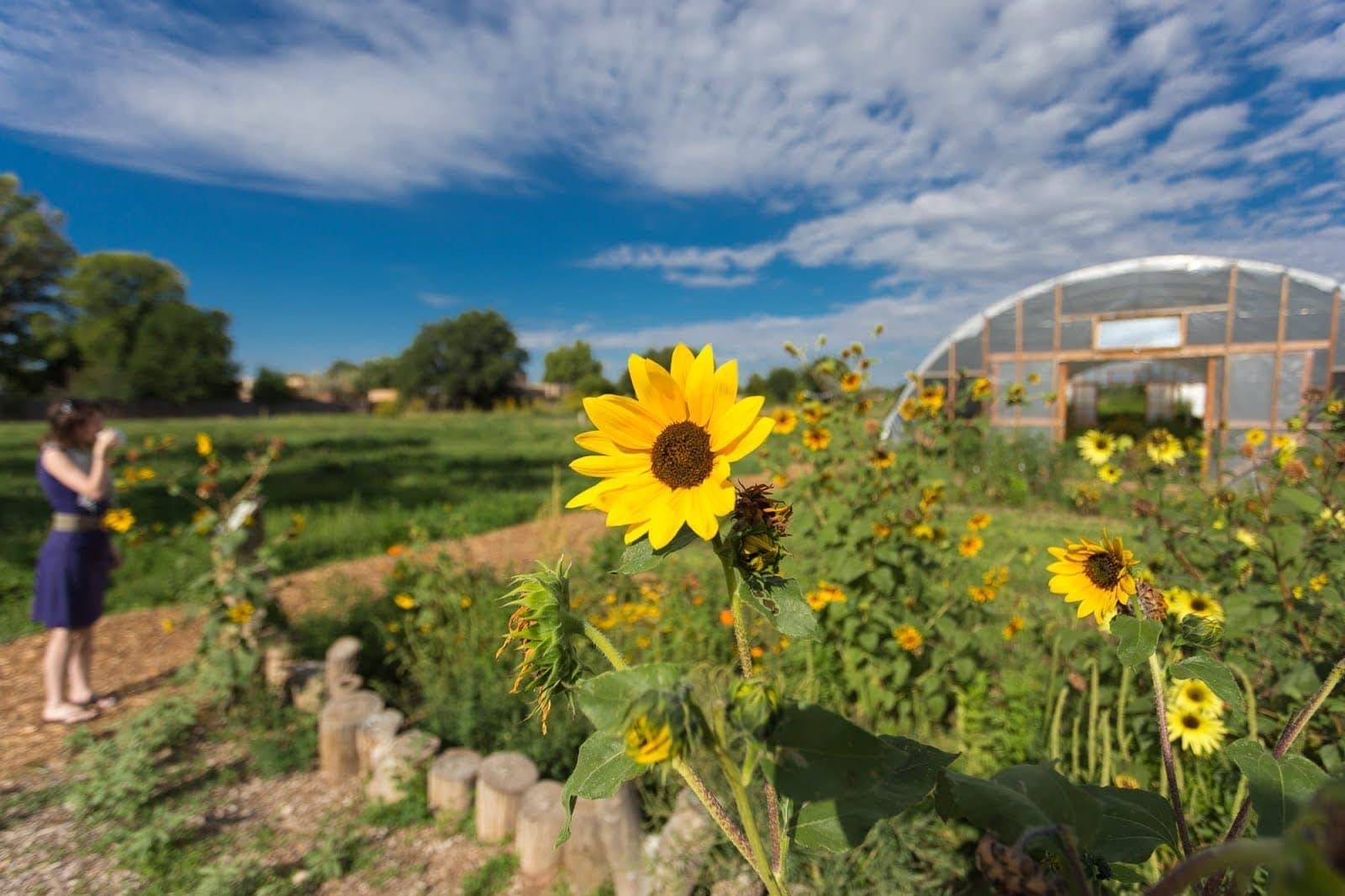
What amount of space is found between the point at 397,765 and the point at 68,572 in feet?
7.98

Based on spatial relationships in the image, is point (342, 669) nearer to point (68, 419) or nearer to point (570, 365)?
point (68, 419)

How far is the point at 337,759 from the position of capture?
3.21m

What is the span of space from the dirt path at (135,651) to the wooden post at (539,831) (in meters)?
1.36

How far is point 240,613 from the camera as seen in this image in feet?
11.7

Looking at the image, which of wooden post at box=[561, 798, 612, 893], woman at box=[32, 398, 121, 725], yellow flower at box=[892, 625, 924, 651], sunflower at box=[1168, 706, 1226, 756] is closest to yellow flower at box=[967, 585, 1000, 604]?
yellow flower at box=[892, 625, 924, 651]

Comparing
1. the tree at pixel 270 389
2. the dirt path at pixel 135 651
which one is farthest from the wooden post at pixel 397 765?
the tree at pixel 270 389

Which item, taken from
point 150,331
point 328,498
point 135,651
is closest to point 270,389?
point 150,331

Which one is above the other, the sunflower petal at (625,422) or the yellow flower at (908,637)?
the sunflower petal at (625,422)

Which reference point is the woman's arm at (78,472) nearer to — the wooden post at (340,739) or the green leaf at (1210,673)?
the wooden post at (340,739)

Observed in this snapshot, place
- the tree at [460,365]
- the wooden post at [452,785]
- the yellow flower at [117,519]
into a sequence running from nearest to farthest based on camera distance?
the wooden post at [452,785]
the yellow flower at [117,519]
the tree at [460,365]

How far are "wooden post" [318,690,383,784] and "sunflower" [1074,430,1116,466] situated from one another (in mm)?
3813

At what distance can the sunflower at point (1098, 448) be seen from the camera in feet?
A: 10.6

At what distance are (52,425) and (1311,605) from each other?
5.94 metres

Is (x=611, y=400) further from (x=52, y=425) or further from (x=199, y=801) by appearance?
(x=52, y=425)
